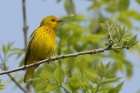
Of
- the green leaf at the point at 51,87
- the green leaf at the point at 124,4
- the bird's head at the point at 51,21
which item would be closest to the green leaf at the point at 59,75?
the green leaf at the point at 51,87

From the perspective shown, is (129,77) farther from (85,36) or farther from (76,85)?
(76,85)

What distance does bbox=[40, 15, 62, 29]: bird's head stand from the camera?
22.4ft

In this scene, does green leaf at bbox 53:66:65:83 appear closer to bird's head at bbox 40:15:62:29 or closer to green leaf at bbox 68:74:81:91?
green leaf at bbox 68:74:81:91

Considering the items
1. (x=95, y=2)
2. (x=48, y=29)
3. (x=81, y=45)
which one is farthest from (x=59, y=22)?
(x=95, y=2)

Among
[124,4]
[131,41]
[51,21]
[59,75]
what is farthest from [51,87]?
[124,4]

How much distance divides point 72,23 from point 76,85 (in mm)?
2962

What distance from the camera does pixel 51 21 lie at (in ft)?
22.6

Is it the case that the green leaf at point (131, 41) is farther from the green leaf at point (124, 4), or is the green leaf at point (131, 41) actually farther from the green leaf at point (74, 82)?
the green leaf at point (124, 4)

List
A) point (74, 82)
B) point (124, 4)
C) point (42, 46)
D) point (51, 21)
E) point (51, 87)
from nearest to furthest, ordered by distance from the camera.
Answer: point (74, 82) < point (51, 87) < point (42, 46) < point (124, 4) < point (51, 21)

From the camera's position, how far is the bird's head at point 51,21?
6812 millimetres

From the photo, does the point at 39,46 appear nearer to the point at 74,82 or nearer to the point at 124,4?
the point at 124,4

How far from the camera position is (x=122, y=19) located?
320 inches

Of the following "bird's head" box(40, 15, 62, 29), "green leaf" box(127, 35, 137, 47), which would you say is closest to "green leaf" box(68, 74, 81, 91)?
"green leaf" box(127, 35, 137, 47)

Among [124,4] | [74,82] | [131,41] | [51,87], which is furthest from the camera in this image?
[124,4]
